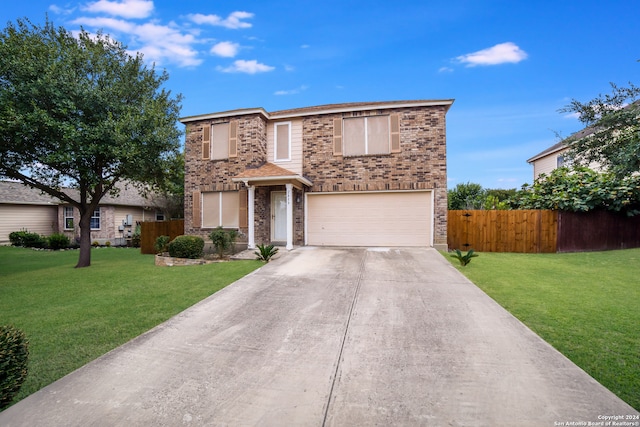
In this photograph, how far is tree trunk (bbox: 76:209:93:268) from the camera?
35.9 feet

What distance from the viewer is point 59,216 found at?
848 inches

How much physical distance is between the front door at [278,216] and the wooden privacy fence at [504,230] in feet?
22.6

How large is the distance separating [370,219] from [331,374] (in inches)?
359

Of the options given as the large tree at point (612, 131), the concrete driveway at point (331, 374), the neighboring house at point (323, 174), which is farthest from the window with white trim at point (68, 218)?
the large tree at point (612, 131)

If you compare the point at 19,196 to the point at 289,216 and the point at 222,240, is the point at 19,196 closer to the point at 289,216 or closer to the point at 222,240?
the point at 222,240

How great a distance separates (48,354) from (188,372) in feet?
6.33

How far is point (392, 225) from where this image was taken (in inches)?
468

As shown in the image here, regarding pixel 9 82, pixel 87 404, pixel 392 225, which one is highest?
pixel 9 82

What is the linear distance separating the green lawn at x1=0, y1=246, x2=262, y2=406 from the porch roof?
127 inches

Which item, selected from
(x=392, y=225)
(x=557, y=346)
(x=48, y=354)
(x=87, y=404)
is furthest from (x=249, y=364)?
(x=392, y=225)

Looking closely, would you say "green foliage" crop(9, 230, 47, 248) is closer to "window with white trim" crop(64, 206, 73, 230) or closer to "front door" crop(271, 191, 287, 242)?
"window with white trim" crop(64, 206, 73, 230)

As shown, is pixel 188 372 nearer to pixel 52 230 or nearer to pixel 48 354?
pixel 48 354

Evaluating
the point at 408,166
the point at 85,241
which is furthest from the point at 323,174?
the point at 85,241

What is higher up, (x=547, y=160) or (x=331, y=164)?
(x=547, y=160)
